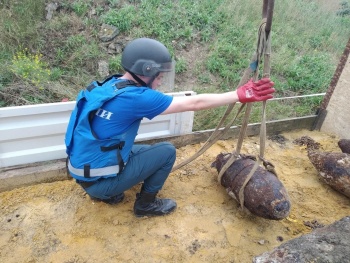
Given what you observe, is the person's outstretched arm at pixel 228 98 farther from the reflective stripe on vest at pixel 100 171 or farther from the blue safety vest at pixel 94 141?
the reflective stripe on vest at pixel 100 171

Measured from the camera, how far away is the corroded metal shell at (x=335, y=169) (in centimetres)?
314

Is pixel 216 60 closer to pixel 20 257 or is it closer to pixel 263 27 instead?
pixel 263 27

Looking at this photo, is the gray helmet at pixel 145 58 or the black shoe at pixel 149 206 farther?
the black shoe at pixel 149 206

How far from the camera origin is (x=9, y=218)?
264cm

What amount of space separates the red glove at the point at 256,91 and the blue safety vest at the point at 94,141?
805mm

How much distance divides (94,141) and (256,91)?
1245mm

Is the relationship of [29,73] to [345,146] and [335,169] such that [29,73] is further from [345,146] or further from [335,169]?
[345,146]

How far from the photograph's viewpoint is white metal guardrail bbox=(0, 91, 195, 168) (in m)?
2.75

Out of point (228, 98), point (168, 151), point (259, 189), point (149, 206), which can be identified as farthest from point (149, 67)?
point (259, 189)

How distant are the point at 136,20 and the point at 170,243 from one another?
14.2ft

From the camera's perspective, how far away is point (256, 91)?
7.22 feet

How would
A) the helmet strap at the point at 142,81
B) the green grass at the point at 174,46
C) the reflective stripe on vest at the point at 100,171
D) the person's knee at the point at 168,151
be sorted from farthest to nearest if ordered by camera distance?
the green grass at the point at 174,46 → the person's knee at the point at 168,151 → the reflective stripe on vest at the point at 100,171 → the helmet strap at the point at 142,81

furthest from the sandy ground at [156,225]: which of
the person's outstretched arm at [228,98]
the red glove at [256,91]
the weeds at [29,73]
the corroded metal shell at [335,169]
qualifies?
the weeds at [29,73]

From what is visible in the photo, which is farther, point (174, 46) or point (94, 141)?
point (174, 46)
